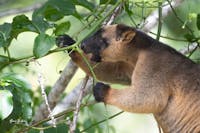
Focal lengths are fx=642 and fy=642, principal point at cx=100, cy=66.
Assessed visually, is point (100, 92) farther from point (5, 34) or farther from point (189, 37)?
point (5, 34)

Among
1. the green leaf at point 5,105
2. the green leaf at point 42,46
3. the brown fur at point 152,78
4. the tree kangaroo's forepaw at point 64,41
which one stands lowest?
the brown fur at point 152,78

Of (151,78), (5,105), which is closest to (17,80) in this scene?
(5,105)

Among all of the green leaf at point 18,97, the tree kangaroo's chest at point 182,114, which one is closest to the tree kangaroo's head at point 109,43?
the tree kangaroo's chest at point 182,114

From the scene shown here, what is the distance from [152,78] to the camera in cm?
392

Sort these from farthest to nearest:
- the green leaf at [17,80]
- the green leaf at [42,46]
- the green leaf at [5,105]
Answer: the green leaf at [42,46]
the green leaf at [17,80]
the green leaf at [5,105]

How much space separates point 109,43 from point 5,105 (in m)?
1.40

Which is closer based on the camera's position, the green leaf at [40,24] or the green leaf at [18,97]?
the green leaf at [18,97]

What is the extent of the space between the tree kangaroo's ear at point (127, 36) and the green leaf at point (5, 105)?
1.36 metres

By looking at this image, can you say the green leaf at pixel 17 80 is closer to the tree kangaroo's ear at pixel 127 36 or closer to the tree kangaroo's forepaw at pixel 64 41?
the tree kangaroo's forepaw at pixel 64 41

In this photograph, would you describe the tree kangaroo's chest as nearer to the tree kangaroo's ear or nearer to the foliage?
the tree kangaroo's ear

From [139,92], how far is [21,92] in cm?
89

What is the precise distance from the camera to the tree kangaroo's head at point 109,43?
3967 millimetres

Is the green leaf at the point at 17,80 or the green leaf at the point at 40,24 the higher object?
the green leaf at the point at 40,24

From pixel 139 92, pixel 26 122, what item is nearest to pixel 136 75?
pixel 139 92
